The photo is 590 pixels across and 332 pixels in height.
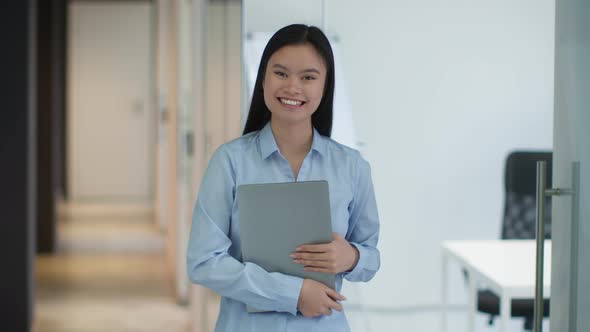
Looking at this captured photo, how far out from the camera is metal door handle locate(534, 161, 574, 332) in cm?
139

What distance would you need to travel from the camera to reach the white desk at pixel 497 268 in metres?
1.55

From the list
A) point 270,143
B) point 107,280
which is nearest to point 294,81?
point 270,143

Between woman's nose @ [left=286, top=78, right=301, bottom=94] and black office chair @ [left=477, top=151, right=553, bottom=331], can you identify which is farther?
black office chair @ [left=477, top=151, right=553, bottom=331]

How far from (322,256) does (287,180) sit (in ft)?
0.50

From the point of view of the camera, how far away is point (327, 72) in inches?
52.0

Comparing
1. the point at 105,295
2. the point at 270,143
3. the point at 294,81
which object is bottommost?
the point at 105,295

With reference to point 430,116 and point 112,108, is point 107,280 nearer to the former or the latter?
point 430,116

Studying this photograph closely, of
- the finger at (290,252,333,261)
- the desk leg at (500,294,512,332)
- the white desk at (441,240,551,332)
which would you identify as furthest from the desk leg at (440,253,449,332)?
the finger at (290,252,333,261)

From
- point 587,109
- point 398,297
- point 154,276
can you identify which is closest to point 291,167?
point 398,297

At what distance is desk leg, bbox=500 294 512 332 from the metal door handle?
0.40 ft

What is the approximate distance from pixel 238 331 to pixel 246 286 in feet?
0.41

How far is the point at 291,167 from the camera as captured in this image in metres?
1.33

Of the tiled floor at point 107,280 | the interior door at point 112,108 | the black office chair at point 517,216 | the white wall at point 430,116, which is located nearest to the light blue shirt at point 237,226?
the white wall at point 430,116

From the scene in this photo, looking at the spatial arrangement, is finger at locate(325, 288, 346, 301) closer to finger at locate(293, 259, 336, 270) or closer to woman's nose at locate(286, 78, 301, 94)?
finger at locate(293, 259, 336, 270)
